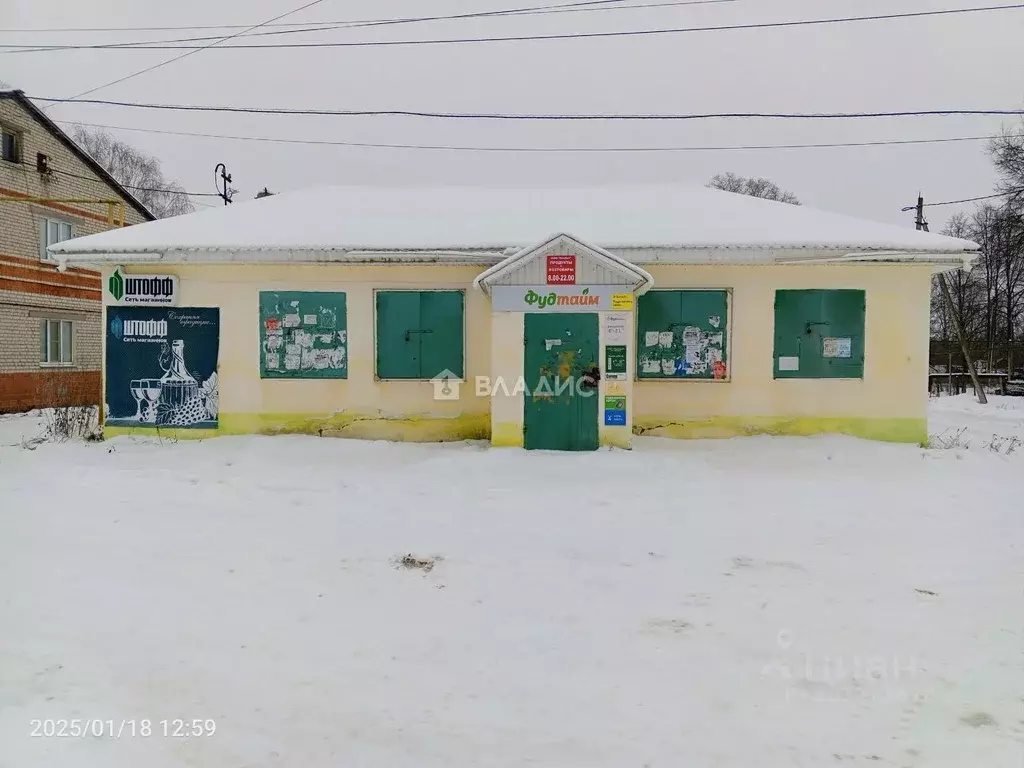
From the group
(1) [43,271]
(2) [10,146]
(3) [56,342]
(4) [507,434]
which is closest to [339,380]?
(4) [507,434]

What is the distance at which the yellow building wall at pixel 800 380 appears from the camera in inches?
382

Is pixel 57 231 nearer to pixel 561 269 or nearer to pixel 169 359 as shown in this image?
pixel 169 359

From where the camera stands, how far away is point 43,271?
57.3ft

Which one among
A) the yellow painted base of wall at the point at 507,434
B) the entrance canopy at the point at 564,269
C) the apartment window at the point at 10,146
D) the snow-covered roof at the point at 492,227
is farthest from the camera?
the apartment window at the point at 10,146

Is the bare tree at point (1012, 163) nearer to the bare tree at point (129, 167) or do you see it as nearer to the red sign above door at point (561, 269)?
the red sign above door at point (561, 269)

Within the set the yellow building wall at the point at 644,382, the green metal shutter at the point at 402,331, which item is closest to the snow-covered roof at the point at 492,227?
the yellow building wall at the point at 644,382

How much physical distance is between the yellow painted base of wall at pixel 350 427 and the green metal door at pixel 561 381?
1373 mm

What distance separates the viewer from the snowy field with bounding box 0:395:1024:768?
268cm

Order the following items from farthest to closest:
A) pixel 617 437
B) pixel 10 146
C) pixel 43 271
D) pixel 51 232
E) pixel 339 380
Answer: pixel 51 232 < pixel 43 271 < pixel 10 146 < pixel 339 380 < pixel 617 437

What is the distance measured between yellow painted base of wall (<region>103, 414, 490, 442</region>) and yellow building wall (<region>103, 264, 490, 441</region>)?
0.02 meters

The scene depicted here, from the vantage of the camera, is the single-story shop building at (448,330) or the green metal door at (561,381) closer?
the green metal door at (561,381)

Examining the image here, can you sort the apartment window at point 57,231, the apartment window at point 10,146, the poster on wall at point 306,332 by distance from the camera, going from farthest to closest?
the apartment window at point 57,231 → the apartment window at point 10,146 → the poster on wall at point 306,332

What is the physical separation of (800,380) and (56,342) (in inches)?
788
